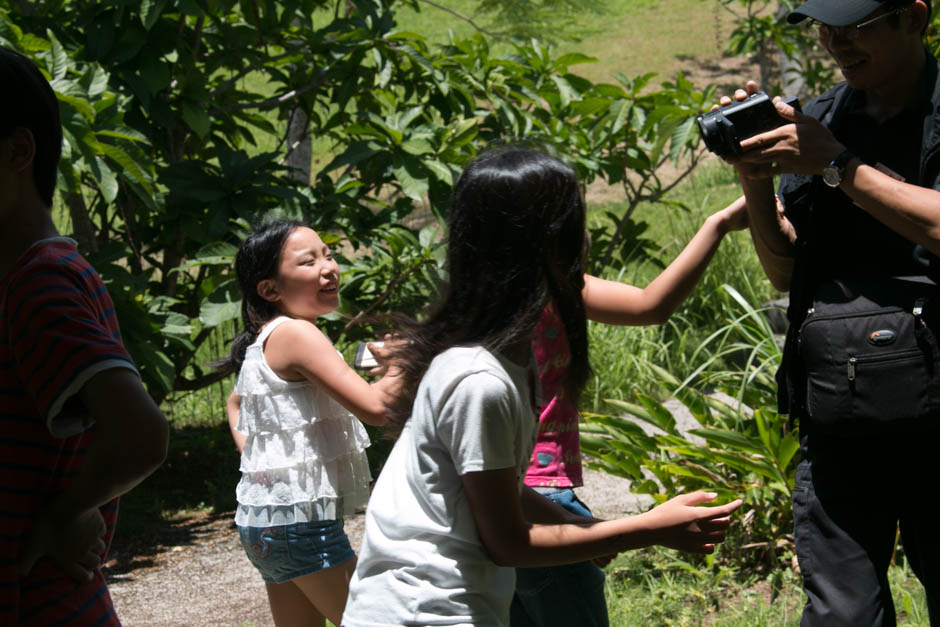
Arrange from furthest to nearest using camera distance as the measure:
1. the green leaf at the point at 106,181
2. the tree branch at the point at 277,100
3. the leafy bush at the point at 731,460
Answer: the tree branch at the point at 277,100, the leafy bush at the point at 731,460, the green leaf at the point at 106,181

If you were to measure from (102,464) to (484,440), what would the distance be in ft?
1.92

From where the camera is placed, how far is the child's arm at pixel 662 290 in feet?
7.89

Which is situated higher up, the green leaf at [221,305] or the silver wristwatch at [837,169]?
the silver wristwatch at [837,169]

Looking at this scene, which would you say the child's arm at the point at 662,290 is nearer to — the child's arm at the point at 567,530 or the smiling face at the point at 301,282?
the child's arm at the point at 567,530

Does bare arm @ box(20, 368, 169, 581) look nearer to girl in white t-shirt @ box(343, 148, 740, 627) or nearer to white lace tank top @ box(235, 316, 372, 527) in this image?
girl in white t-shirt @ box(343, 148, 740, 627)

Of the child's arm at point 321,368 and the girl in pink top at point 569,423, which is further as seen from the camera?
the child's arm at point 321,368

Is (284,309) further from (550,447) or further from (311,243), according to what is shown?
(550,447)

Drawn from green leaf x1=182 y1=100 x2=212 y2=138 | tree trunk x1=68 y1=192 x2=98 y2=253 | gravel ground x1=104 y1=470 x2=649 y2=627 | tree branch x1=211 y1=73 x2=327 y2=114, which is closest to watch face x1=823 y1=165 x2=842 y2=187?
gravel ground x1=104 y1=470 x2=649 y2=627

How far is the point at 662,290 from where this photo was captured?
95.1 inches

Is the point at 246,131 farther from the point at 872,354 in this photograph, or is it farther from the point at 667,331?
the point at 872,354

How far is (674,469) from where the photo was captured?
3.98 m

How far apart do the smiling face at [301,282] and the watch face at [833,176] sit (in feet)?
4.56

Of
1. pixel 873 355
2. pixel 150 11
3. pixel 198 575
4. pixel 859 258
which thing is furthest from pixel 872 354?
pixel 150 11

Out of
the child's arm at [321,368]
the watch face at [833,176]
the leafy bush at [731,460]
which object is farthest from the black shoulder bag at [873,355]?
the leafy bush at [731,460]
